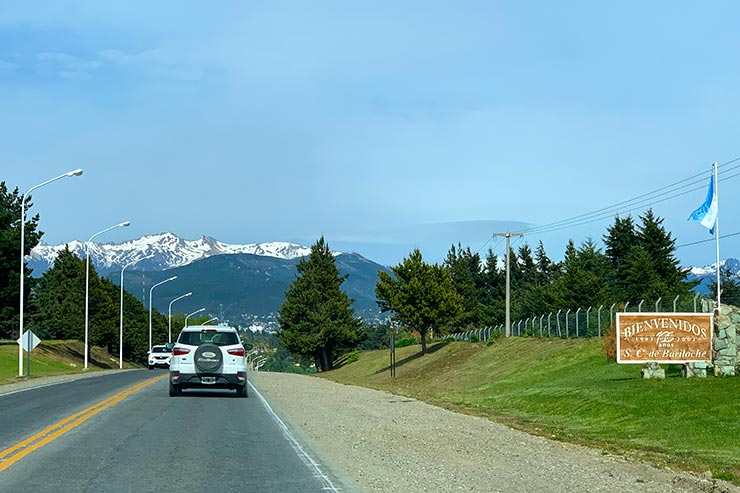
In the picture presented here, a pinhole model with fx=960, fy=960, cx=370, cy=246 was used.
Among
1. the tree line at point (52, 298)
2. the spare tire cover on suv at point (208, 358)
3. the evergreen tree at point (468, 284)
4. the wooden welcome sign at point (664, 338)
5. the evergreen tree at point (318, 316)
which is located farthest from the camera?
the evergreen tree at point (468, 284)

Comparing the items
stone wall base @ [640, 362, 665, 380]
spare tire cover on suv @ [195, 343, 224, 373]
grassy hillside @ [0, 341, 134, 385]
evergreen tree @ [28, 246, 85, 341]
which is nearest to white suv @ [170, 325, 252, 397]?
spare tire cover on suv @ [195, 343, 224, 373]

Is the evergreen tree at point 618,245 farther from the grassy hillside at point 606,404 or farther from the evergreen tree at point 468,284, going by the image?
the grassy hillside at point 606,404

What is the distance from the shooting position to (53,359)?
76.1 m

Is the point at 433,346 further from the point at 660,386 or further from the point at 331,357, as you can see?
the point at 660,386

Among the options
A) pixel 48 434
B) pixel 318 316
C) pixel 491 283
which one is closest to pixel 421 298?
pixel 318 316

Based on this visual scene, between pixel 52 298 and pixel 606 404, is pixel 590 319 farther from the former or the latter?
pixel 52 298

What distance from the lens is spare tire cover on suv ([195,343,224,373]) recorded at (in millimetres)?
28234

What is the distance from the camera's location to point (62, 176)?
47125 millimetres

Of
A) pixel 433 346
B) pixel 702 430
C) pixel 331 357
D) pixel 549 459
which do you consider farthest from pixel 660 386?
pixel 331 357

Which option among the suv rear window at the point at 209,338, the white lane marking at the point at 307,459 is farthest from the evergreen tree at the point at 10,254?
the white lane marking at the point at 307,459

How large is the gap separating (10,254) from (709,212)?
61.6 metres

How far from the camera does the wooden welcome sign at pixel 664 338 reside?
1173 inches

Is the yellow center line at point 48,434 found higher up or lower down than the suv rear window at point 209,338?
lower down

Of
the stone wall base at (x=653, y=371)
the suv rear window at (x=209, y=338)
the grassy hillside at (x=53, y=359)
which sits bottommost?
the grassy hillside at (x=53, y=359)
